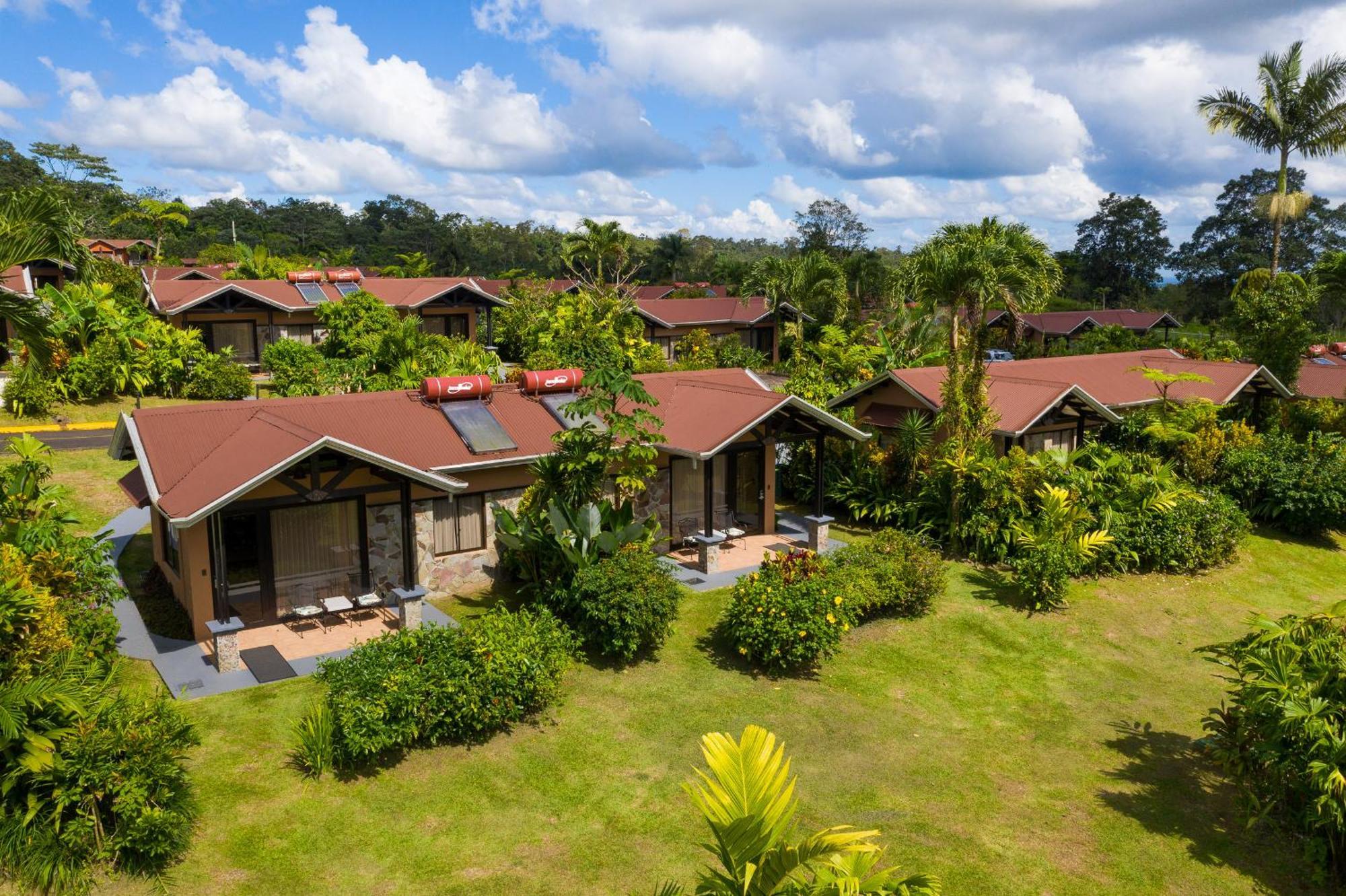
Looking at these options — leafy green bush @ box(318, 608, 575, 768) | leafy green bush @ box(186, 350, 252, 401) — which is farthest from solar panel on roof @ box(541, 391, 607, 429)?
leafy green bush @ box(186, 350, 252, 401)

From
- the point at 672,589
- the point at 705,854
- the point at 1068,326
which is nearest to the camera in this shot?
the point at 705,854

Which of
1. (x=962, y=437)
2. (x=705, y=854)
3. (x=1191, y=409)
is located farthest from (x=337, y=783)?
(x=1191, y=409)

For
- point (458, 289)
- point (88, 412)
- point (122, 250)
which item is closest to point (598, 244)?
point (458, 289)

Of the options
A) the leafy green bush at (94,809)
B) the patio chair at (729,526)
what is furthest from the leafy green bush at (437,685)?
the patio chair at (729,526)

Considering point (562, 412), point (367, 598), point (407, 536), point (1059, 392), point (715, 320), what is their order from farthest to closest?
point (715, 320), point (1059, 392), point (562, 412), point (407, 536), point (367, 598)

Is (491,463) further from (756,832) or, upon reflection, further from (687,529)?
(756,832)

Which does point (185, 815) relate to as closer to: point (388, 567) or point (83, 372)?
point (388, 567)

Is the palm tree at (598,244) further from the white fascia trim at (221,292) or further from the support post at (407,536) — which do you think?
the support post at (407,536)
